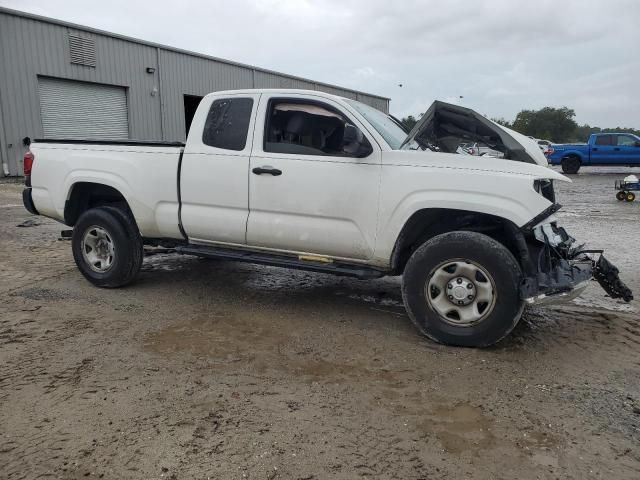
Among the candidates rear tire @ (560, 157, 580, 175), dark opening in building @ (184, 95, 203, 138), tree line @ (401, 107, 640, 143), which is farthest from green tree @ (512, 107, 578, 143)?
dark opening in building @ (184, 95, 203, 138)

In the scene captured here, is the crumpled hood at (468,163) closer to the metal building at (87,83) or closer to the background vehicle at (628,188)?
the background vehicle at (628,188)

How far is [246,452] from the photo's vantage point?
260 centimetres

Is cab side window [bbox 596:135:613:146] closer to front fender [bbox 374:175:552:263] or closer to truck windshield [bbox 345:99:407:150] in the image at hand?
truck windshield [bbox 345:99:407:150]

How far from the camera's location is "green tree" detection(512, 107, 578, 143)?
Result: 65375 mm

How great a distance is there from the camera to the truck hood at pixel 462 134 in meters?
4.12

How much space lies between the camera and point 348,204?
4.24m

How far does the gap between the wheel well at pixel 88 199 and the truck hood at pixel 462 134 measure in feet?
10.2

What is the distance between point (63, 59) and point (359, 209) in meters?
17.0

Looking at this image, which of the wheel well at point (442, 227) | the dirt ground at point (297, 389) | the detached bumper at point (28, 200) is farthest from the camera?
the detached bumper at point (28, 200)

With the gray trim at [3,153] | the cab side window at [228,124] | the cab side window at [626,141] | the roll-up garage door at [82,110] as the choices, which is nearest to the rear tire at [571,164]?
the cab side window at [626,141]

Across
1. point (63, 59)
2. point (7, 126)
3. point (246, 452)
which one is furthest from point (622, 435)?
point (63, 59)

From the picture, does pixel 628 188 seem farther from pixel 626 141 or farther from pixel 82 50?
pixel 82 50

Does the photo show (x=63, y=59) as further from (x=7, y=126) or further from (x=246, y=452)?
(x=246, y=452)

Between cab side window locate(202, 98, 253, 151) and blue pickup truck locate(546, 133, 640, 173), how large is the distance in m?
21.6
